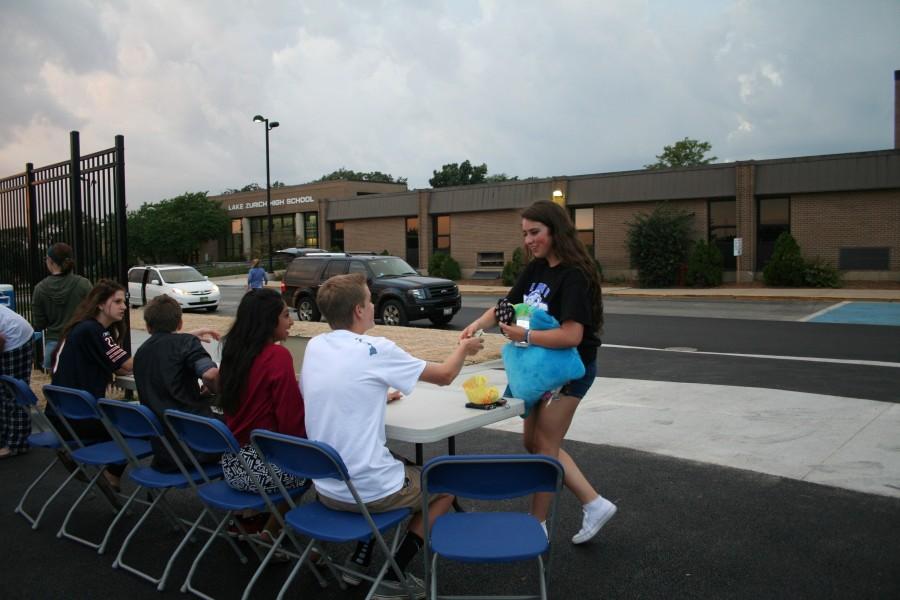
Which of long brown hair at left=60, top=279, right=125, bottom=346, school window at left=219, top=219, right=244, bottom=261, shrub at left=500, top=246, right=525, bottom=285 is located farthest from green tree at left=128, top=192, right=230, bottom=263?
long brown hair at left=60, top=279, right=125, bottom=346

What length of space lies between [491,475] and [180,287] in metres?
21.7

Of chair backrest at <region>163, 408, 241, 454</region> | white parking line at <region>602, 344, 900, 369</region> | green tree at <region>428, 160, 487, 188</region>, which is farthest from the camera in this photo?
green tree at <region>428, 160, 487, 188</region>

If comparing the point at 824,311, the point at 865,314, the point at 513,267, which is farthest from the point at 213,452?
the point at 513,267

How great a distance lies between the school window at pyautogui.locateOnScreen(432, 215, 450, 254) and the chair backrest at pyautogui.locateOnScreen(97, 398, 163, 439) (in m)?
36.8

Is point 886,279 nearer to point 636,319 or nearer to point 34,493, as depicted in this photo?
point 636,319

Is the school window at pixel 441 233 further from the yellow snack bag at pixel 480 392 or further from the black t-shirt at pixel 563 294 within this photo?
the yellow snack bag at pixel 480 392

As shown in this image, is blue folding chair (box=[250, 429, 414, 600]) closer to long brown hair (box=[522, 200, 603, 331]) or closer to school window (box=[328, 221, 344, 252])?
long brown hair (box=[522, 200, 603, 331])

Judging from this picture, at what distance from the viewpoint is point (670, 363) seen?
1062cm

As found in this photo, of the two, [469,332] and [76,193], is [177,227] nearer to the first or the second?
[76,193]

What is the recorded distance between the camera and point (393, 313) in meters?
16.2

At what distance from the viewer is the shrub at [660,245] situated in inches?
1182

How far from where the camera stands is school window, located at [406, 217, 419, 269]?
4247 cm

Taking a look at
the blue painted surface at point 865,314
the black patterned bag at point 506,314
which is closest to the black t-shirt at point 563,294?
the black patterned bag at point 506,314

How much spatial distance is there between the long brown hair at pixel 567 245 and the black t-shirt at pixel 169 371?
2.06m
